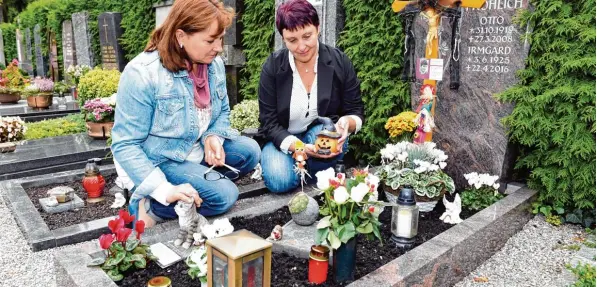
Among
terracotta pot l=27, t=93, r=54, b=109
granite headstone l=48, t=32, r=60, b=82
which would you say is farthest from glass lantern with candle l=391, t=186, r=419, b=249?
granite headstone l=48, t=32, r=60, b=82

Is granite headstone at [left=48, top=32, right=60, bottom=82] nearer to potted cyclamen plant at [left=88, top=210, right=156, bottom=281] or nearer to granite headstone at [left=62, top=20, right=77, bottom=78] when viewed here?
granite headstone at [left=62, top=20, right=77, bottom=78]

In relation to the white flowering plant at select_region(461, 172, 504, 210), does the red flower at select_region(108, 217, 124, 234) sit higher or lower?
higher

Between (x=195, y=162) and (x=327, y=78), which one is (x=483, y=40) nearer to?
(x=327, y=78)

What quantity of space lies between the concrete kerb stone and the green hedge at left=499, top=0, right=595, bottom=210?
304 mm

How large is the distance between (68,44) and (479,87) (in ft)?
38.6

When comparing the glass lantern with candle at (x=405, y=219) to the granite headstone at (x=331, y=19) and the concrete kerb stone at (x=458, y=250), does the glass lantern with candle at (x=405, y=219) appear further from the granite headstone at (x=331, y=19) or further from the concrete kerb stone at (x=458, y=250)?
the granite headstone at (x=331, y=19)

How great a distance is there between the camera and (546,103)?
319 centimetres

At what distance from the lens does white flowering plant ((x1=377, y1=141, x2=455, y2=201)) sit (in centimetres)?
296

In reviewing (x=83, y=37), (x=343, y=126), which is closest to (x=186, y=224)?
(x=343, y=126)

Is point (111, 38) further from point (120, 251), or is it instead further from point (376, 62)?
point (120, 251)

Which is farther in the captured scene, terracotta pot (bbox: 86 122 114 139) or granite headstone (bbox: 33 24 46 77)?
granite headstone (bbox: 33 24 46 77)

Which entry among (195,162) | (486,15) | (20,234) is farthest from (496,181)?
(20,234)

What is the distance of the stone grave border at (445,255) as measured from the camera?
6.21ft

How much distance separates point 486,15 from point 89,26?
9876mm
